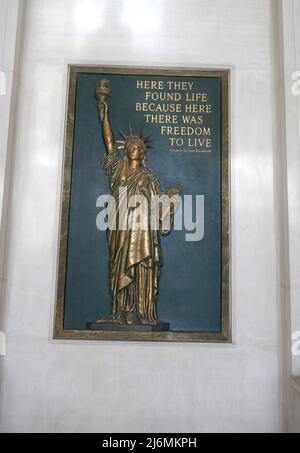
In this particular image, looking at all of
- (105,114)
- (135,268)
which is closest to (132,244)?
(135,268)

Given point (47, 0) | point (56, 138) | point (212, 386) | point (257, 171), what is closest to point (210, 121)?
point (257, 171)

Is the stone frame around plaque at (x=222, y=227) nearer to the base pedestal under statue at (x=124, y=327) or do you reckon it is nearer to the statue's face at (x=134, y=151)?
the base pedestal under statue at (x=124, y=327)

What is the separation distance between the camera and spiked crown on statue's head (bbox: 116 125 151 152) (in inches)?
196

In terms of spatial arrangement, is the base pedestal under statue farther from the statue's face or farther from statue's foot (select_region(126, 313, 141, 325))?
the statue's face

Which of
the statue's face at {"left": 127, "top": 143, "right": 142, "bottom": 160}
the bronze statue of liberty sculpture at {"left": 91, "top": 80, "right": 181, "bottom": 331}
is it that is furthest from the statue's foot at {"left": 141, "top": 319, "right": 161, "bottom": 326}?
the statue's face at {"left": 127, "top": 143, "right": 142, "bottom": 160}

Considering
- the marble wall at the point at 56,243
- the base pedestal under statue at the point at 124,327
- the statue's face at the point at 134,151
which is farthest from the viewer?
the statue's face at the point at 134,151

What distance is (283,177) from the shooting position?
4.73m

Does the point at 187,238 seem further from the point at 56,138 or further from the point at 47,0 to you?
the point at 47,0

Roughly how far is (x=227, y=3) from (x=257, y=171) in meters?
1.85

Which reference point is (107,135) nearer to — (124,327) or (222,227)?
(222,227)

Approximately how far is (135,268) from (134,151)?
115 centimetres

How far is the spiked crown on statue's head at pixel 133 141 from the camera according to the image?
497 cm

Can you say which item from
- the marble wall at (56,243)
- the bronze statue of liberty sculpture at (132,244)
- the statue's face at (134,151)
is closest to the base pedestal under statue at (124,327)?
the bronze statue of liberty sculpture at (132,244)
